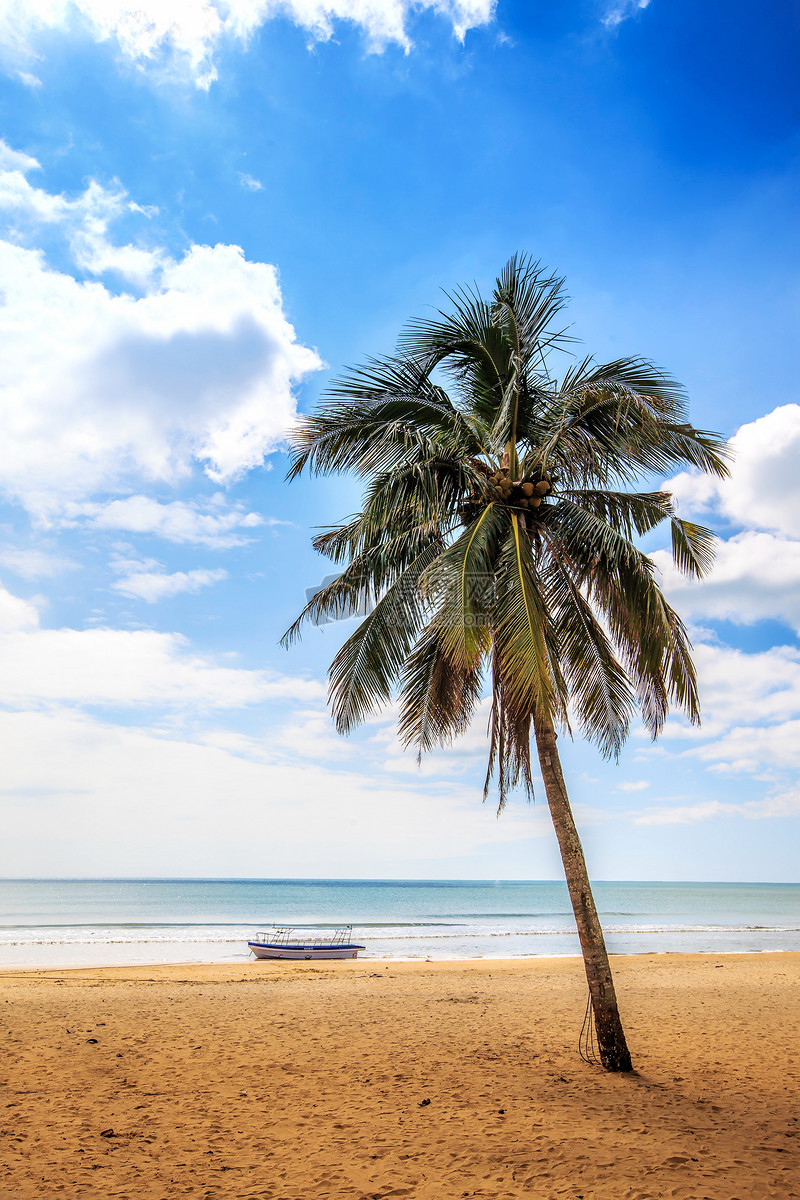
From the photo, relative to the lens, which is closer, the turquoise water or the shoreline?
the shoreline

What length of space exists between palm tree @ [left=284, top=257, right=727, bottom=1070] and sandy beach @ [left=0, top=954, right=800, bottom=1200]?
80.5 inches

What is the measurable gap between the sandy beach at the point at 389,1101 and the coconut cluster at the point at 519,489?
528cm

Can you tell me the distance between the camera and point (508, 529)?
23.3 feet

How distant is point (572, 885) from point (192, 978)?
1225cm

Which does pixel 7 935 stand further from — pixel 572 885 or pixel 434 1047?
pixel 572 885

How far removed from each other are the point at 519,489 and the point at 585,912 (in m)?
4.13

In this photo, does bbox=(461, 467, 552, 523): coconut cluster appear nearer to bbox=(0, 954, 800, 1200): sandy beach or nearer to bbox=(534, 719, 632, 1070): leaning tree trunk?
bbox=(534, 719, 632, 1070): leaning tree trunk

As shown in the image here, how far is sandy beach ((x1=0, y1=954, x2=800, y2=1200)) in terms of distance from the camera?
13.1ft

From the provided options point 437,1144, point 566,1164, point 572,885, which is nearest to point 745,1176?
point 566,1164

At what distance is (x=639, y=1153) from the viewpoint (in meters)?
4.25

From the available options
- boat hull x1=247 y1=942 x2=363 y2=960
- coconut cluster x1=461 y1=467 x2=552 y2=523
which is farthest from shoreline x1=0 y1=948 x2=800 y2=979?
coconut cluster x1=461 y1=467 x2=552 y2=523

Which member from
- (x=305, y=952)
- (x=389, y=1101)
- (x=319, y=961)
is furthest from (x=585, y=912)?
(x=305, y=952)

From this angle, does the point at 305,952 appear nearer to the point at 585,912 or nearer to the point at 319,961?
the point at 319,961

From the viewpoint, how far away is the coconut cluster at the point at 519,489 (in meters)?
7.02
